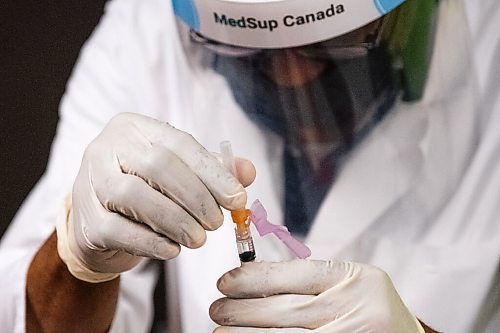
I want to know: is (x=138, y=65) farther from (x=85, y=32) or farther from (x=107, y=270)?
(x=85, y=32)

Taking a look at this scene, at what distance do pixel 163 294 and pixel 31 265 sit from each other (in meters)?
0.42

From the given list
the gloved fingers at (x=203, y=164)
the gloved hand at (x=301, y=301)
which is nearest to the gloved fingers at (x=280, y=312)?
the gloved hand at (x=301, y=301)

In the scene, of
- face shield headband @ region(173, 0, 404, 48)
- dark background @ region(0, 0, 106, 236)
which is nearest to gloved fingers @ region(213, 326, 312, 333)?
face shield headband @ region(173, 0, 404, 48)

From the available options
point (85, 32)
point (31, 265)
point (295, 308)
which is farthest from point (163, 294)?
point (295, 308)

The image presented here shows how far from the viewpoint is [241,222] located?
0.80 m

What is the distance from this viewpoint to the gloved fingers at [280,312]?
0.81m

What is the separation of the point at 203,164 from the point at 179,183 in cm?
3

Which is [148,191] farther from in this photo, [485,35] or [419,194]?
[485,35]

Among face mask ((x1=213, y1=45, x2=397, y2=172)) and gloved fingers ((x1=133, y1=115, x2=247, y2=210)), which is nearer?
gloved fingers ((x1=133, y1=115, x2=247, y2=210))

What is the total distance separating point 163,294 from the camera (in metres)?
1.43

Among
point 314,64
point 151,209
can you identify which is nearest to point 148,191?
point 151,209

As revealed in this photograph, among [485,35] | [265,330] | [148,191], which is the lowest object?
[265,330]

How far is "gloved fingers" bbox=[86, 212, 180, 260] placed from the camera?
82cm

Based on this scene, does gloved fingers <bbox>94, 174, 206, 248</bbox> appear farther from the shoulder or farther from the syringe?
the shoulder
